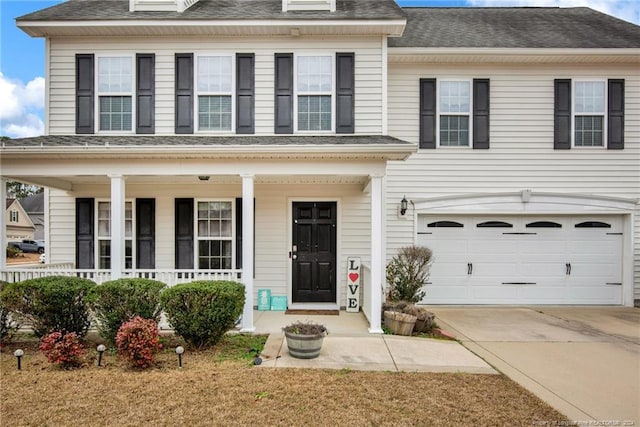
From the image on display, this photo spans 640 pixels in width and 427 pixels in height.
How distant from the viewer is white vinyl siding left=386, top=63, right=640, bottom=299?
8.70 metres

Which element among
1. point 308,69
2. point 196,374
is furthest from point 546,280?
point 196,374

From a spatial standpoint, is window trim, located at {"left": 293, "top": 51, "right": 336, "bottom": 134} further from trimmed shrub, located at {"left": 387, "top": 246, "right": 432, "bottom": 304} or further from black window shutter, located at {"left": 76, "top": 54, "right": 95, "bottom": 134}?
black window shutter, located at {"left": 76, "top": 54, "right": 95, "bottom": 134}

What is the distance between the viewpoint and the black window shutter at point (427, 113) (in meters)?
8.68

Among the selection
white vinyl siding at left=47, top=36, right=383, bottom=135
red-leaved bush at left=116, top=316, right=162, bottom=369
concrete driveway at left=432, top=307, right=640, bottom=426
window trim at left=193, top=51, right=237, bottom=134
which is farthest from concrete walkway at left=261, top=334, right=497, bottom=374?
window trim at left=193, top=51, right=237, bottom=134

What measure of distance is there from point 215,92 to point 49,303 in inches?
187

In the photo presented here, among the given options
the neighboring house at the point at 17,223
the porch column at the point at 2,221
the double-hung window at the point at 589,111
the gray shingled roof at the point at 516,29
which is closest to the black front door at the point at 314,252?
the gray shingled roof at the point at 516,29

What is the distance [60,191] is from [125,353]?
16.4ft

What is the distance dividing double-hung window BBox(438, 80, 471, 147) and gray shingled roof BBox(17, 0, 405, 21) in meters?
2.07

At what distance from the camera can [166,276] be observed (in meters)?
6.74

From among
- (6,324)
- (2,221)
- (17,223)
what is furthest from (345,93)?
(17,223)

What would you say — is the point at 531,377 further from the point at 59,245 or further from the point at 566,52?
the point at 59,245

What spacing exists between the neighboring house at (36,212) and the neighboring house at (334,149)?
1660 inches

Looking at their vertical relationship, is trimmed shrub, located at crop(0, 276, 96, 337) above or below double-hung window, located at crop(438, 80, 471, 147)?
below

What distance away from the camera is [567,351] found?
18.7 ft
